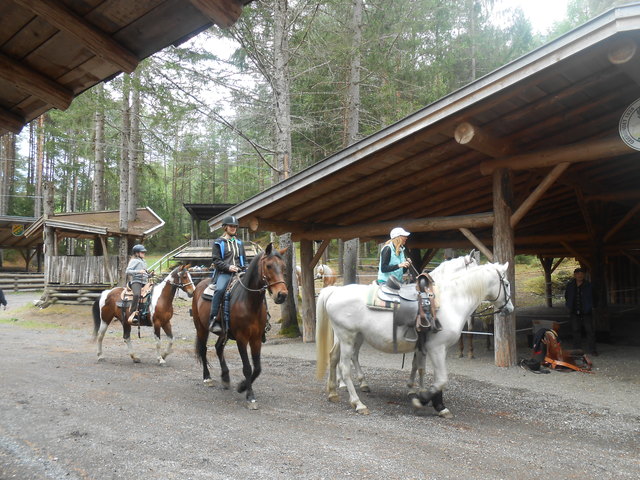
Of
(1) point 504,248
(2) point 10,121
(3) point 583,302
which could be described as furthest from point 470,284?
(2) point 10,121

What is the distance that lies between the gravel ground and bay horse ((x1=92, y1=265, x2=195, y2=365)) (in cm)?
62

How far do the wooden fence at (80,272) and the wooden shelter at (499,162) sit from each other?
9.90m

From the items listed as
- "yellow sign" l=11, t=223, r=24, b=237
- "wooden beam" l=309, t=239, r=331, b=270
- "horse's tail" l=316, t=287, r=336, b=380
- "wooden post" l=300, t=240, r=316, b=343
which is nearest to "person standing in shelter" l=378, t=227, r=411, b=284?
"horse's tail" l=316, t=287, r=336, b=380

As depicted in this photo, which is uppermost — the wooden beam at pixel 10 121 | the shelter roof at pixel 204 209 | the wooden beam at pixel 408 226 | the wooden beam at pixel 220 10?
the shelter roof at pixel 204 209

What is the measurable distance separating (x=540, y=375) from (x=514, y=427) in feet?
9.19

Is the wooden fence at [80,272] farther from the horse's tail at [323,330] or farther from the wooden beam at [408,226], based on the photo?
the horse's tail at [323,330]

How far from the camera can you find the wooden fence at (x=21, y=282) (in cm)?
2486

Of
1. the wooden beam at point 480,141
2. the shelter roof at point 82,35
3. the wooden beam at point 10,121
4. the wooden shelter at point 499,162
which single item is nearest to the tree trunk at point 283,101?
the wooden shelter at point 499,162

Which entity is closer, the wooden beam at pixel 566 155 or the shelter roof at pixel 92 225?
the wooden beam at pixel 566 155

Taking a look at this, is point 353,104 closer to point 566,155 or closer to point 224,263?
point 566,155

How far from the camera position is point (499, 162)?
7.67 m

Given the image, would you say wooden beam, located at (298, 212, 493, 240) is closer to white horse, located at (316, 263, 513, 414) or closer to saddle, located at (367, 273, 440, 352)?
white horse, located at (316, 263, 513, 414)

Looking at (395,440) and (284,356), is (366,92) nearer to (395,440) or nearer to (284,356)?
(284,356)

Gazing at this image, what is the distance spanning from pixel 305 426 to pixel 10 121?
393cm
